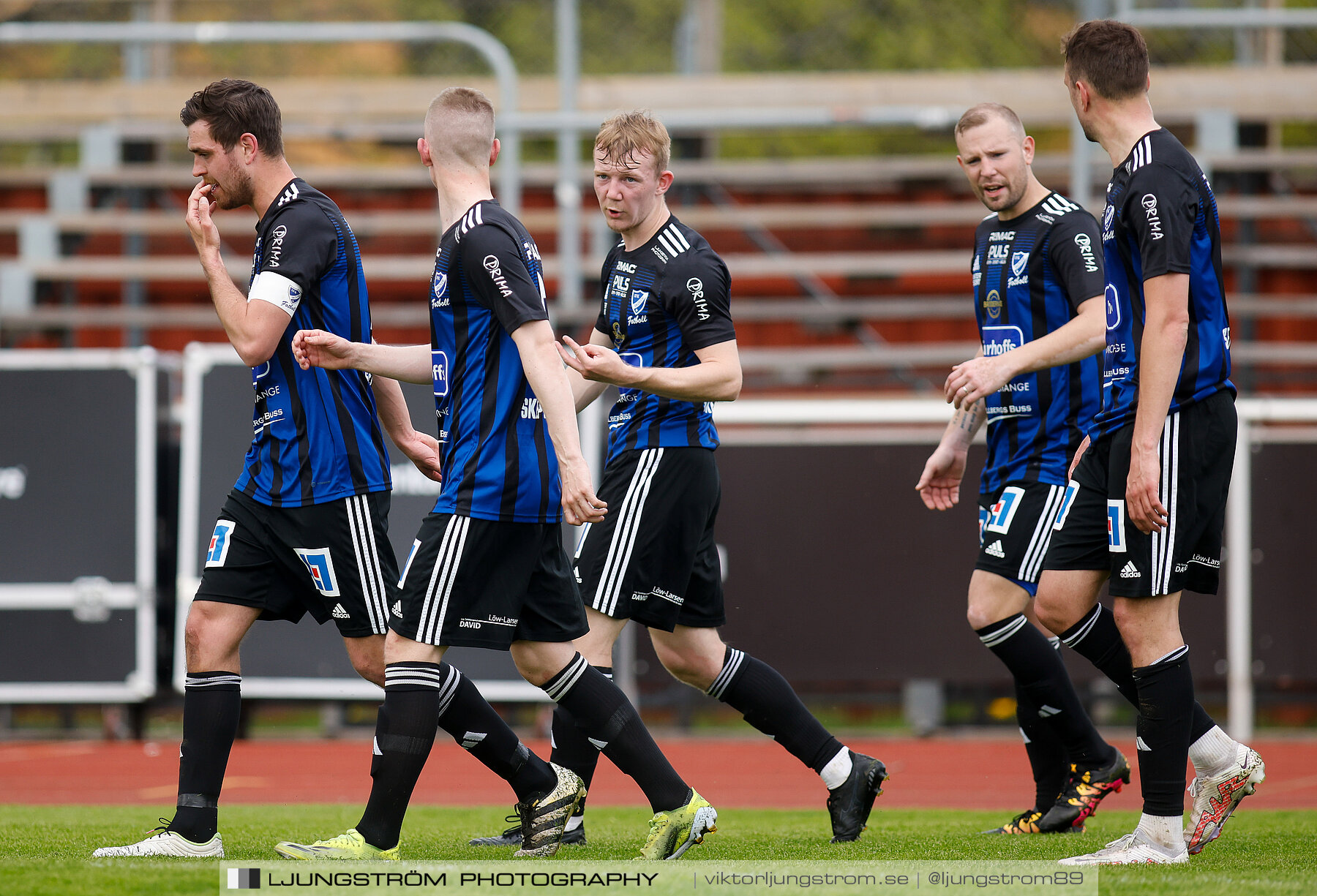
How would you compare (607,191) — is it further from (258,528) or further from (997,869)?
(997,869)

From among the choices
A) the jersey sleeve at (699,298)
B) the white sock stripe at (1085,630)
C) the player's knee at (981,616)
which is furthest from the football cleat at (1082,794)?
the jersey sleeve at (699,298)

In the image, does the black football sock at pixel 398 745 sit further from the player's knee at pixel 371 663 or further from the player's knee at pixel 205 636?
the player's knee at pixel 205 636

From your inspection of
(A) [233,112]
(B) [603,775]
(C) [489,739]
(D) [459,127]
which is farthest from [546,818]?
(B) [603,775]

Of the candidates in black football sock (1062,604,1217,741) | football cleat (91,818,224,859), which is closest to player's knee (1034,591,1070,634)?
black football sock (1062,604,1217,741)

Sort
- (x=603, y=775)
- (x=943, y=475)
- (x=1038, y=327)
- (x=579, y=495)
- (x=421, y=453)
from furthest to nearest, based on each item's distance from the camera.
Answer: (x=603, y=775), (x=943, y=475), (x=1038, y=327), (x=421, y=453), (x=579, y=495)

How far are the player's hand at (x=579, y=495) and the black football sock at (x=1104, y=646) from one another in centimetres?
186

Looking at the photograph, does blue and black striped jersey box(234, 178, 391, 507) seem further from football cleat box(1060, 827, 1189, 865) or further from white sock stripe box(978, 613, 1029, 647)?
football cleat box(1060, 827, 1189, 865)

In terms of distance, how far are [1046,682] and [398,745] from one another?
2.29m

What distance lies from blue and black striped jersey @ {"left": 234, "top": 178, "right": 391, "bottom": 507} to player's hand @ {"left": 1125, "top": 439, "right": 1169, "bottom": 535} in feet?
6.98

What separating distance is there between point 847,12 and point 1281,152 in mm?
4435

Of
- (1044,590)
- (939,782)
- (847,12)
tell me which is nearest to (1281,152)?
(847,12)

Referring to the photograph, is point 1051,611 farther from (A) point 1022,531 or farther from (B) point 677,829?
(B) point 677,829

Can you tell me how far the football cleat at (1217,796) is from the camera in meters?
4.34

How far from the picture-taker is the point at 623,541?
4.56m
